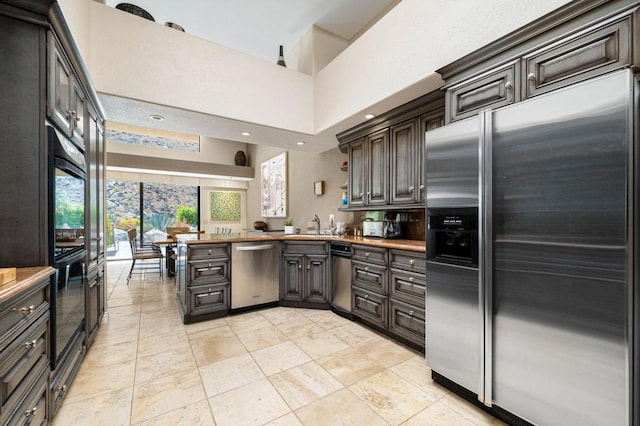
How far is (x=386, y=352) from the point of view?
2426 mm

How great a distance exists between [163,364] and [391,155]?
299 centimetres

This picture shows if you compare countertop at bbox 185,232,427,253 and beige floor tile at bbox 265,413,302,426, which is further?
countertop at bbox 185,232,427,253

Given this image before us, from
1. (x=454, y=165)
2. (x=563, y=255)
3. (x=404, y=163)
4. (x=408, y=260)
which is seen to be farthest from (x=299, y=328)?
(x=563, y=255)

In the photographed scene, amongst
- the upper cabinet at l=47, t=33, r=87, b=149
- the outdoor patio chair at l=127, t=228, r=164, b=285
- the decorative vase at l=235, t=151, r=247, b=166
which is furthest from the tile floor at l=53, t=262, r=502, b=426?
the decorative vase at l=235, t=151, r=247, b=166

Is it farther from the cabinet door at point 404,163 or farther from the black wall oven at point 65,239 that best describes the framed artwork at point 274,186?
the black wall oven at point 65,239

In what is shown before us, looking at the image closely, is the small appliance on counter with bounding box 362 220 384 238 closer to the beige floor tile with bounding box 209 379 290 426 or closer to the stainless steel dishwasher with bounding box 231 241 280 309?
the stainless steel dishwasher with bounding box 231 241 280 309

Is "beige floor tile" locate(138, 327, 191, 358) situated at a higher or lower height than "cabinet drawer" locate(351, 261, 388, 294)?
lower

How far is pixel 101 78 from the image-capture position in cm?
254

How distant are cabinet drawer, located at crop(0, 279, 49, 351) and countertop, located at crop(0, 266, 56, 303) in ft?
0.20

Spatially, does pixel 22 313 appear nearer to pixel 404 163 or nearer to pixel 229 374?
pixel 229 374

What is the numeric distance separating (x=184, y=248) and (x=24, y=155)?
199cm

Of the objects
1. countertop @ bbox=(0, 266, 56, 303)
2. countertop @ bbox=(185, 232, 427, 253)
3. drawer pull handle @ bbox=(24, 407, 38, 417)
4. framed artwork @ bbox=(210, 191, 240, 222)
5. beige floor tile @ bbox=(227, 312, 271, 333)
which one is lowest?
beige floor tile @ bbox=(227, 312, 271, 333)

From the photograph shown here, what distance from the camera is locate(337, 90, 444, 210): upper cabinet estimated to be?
2656mm

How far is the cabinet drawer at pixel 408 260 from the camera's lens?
7.60 feet
